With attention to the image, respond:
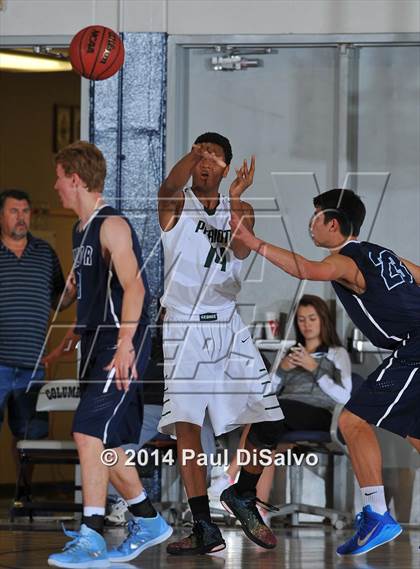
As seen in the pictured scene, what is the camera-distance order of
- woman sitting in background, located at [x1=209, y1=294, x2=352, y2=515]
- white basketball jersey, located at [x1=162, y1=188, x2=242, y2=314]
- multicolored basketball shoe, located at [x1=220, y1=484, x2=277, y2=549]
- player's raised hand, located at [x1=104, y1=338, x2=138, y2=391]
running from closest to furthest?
player's raised hand, located at [x1=104, y1=338, x2=138, y2=391], multicolored basketball shoe, located at [x1=220, y1=484, x2=277, y2=549], white basketball jersey, located at [x1=162, y1=188, x2=242, y2=314], woman sitting in background, located at [x1=209, y1=294, x2=352, y2=515]

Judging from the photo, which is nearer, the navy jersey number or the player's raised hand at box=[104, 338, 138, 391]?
the player's raised hand at box=[104, 338, 138, 391]

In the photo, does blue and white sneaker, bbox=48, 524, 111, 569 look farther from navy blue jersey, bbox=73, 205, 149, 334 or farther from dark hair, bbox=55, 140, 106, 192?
dark hair, bbox=55, 140, 106, 192

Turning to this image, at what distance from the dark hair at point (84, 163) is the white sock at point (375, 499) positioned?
190 centimetres

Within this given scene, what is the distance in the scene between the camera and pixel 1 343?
829cm

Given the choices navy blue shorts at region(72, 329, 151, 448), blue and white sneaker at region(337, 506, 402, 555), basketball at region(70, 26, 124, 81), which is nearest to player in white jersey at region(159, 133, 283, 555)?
blue and white sneaker at region(337, 506, 402, 555)

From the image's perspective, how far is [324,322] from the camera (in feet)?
26.4

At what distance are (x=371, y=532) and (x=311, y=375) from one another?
2.11 m

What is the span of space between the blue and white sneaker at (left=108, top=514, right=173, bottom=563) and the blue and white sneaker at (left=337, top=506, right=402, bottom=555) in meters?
0.85

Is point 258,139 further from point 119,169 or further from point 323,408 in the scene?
point 323,408

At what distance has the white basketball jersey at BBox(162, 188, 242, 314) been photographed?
21.4 feet

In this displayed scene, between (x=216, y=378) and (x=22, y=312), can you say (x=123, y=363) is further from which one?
→ (x=22, y=312)

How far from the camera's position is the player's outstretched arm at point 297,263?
567 centimetres

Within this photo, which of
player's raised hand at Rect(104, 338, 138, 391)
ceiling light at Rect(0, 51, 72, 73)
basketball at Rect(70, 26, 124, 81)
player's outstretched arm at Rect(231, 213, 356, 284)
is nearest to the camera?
player's raised hand at Rect(104, 338, 138, 391)

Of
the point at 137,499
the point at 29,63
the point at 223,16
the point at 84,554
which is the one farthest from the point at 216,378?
the point at 29,63
